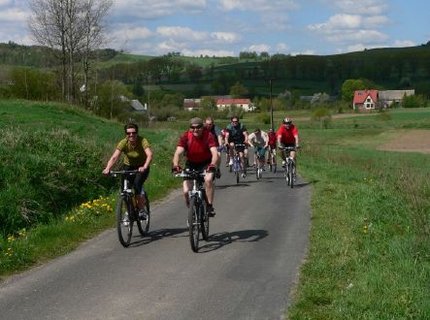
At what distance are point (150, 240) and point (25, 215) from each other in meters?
2.32

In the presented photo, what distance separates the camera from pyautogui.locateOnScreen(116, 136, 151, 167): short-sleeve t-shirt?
10438 mm

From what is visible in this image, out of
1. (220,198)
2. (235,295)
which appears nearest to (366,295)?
(235,295)

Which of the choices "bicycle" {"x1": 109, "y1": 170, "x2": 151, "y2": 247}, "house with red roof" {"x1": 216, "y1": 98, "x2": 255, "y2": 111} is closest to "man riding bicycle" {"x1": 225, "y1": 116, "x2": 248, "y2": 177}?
"bicycle" {"x1": 109, "y1": 170, "x2": 151, "y2": 247}

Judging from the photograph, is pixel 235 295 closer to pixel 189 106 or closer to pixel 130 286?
pixel 130 286

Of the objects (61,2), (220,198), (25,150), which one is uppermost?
(61,2)

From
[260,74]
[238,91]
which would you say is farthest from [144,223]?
[260,74]

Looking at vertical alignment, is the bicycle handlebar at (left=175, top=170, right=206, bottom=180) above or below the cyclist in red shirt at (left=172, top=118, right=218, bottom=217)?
below

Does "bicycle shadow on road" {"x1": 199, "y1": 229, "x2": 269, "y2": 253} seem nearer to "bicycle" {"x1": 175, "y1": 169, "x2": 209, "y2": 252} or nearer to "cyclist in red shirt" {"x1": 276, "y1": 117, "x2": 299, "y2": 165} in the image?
"bicycle" {"x1": 175, "y1": 169, "x2": 209, "y2": 252}

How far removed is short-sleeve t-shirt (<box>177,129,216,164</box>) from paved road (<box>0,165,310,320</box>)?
1.29 meters

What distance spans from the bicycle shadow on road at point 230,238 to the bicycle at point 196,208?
0.66 ft

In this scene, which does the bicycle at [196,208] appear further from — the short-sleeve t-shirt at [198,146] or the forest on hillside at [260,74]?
the forest on hillside at [260,74]

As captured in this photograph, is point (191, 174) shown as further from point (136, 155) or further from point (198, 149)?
point (136, 155)

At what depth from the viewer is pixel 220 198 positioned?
1588 centimetres

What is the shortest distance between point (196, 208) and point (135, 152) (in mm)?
1548
